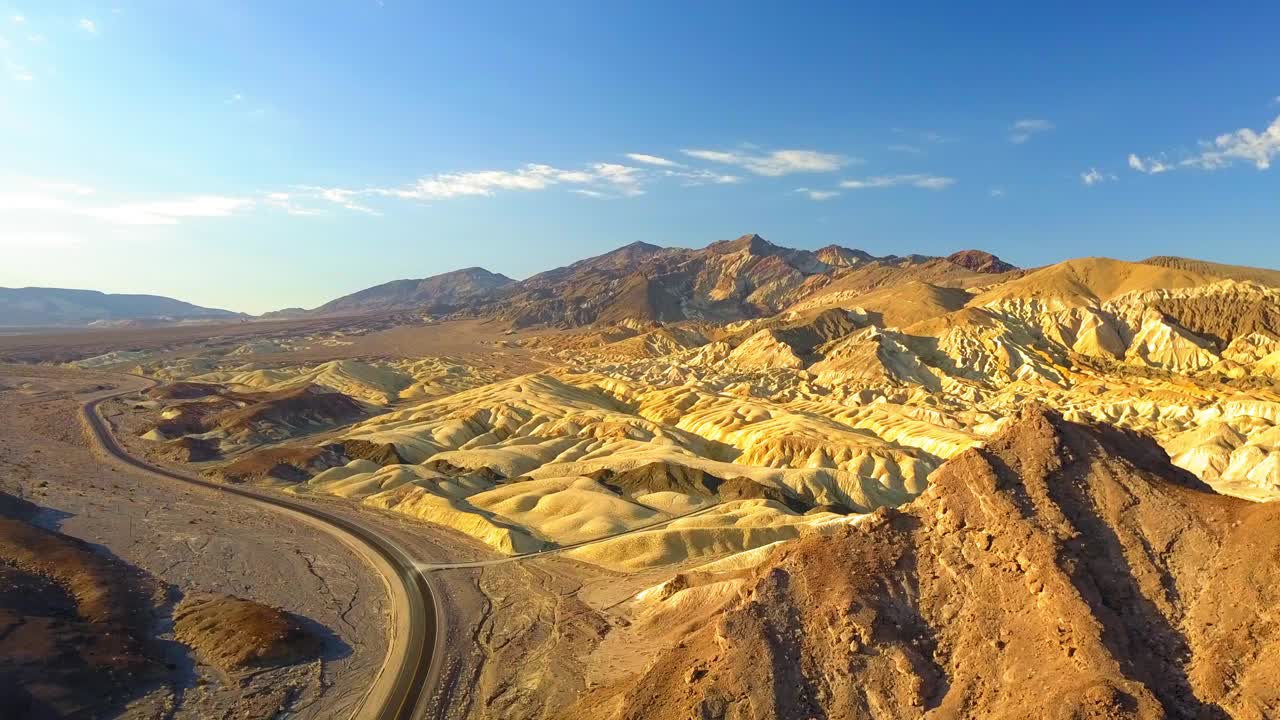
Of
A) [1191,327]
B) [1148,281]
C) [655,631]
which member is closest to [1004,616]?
[655,631]

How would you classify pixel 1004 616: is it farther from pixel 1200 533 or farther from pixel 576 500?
pixel 576 500

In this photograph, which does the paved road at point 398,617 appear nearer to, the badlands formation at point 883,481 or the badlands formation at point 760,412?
→ the badlands formation at point 883,481

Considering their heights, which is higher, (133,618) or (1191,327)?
(1191,327)

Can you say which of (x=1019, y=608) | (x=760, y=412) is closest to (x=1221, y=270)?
(x=760, y=412)

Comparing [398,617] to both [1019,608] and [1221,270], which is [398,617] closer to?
[1019,608]

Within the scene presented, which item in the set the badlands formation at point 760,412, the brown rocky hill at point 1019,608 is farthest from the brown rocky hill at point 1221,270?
the brown rocky hill at point 1019,608

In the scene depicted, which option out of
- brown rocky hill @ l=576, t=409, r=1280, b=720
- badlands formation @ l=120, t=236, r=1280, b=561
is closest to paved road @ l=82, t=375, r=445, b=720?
badlands formation @ l=120, t=236, r=1280, b=561

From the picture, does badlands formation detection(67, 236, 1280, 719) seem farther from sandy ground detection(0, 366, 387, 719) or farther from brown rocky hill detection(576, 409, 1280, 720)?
sandy ground detection(0, 366, 387, 719)
